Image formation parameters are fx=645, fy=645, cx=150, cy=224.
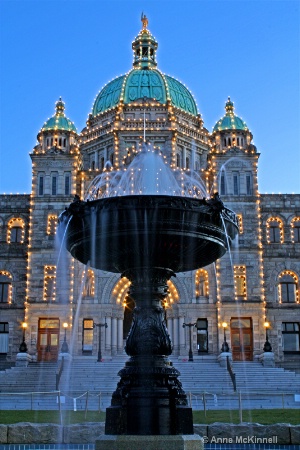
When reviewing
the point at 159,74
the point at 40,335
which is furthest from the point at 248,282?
the point at 159,74

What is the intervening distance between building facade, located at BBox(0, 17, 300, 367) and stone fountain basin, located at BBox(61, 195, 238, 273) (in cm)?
2979

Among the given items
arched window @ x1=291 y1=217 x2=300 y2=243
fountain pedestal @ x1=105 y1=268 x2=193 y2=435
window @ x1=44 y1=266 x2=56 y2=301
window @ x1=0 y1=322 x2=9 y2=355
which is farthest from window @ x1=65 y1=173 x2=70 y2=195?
fountain pedestal @ x1=105 y1=268 x2=193 y2=435

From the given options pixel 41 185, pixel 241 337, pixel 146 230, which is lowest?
pixel 241 337

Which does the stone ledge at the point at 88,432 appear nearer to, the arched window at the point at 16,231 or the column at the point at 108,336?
the column at the point at 108,336

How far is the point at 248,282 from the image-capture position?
151 feet

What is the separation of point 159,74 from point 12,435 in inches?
1874

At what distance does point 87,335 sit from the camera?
46.4 m

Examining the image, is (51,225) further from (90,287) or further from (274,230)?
(274,230)

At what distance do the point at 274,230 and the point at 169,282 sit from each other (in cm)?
962

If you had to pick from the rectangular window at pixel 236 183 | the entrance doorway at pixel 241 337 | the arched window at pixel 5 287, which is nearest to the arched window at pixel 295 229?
the rectangular window at pixel 236 183

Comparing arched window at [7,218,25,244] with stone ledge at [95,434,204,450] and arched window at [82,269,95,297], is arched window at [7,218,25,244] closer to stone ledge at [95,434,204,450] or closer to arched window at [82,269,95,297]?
arched window at [82,269,95,297]

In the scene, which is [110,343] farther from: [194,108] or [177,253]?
[177,253]

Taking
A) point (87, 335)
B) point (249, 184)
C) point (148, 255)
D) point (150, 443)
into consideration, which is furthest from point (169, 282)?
point (150, 443)

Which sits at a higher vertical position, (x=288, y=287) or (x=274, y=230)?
(x=274, y=230)
